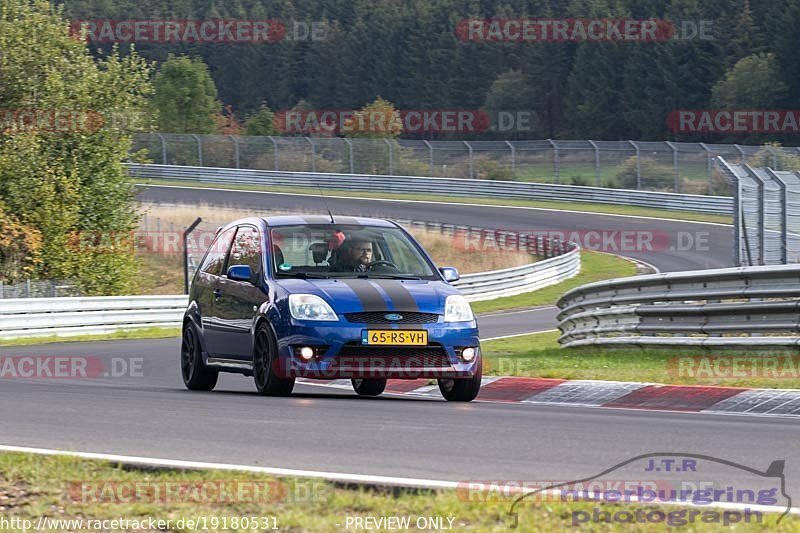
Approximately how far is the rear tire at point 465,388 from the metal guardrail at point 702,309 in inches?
117

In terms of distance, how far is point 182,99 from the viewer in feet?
307

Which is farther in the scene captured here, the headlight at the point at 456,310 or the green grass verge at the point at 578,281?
the green grass verge at the point at 578,281

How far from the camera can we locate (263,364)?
11.5 meters

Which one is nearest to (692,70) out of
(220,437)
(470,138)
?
(470,138)

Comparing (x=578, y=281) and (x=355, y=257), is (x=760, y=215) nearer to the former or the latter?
(x=355, y=257)

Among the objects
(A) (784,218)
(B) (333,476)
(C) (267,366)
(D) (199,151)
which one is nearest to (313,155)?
(D) (199,151)

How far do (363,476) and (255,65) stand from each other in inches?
4800

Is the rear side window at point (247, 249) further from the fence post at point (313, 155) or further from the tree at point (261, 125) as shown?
the tree at point (261, 125)

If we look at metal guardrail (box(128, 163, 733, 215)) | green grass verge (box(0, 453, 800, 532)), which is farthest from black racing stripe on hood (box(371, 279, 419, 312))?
metal guardrail (box(128, 163, 733, 215))

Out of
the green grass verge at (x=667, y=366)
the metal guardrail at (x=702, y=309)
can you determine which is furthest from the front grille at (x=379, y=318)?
the metal guardrail at (x=702, y=309)

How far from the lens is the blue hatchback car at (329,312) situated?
10945 mm

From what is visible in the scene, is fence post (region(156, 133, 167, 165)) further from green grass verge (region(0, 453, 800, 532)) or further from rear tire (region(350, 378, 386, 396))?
green grass verge (region(0, 453, 800, 532))

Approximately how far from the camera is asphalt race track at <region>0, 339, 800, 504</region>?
700cm

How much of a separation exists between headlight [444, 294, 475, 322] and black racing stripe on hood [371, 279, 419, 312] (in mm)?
313
